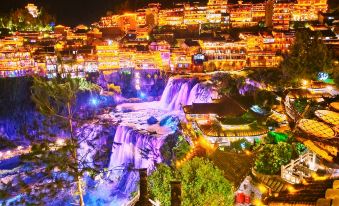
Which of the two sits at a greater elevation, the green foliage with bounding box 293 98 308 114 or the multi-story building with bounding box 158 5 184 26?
the multi-story building with bounding box 158 5 184 26

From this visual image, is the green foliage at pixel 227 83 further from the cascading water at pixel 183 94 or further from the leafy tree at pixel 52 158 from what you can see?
the leafy tree at pixel 52 158

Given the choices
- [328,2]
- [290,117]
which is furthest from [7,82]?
[328,2]

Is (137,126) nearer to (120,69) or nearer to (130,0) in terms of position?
(120,69)

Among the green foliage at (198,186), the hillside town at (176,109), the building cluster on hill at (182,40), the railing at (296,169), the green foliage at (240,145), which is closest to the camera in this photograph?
the hillside town at (176,109)

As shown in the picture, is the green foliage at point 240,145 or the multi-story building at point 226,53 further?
the multi-story building at point 226,53

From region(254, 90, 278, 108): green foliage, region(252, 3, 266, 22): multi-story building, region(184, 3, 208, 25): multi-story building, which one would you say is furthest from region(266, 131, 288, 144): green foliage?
region(184, 3, 208, 25): multi-story building

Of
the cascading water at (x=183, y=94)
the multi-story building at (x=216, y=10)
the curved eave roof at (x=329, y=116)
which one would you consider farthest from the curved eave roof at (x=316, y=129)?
the multi-story building at (x=216, y=10)

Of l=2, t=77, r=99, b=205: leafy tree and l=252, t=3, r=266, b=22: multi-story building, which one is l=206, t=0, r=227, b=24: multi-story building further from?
l=2, t=77, r=99, b=205: leafy tree
